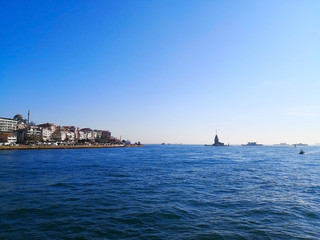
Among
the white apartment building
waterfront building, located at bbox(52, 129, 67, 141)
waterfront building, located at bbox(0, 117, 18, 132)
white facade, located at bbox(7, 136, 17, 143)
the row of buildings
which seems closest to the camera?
white facade, located at bbox(7, 136, 17, 143)

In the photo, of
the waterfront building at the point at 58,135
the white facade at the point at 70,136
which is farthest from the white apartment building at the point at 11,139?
the white facade at the point at 70,136

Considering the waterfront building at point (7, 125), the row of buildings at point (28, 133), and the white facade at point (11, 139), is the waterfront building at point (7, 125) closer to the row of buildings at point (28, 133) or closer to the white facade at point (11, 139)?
the row of buildings at point (28, 133)

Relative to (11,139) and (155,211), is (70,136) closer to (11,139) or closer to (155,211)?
(11,139)

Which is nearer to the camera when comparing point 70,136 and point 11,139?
point 11,139

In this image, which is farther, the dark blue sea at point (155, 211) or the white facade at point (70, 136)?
the white facade at point (70, 136)

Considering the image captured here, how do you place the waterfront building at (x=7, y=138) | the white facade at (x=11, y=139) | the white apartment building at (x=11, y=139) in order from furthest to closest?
1. the white apartment building at (x=11, y=139)
2. the white facade at (x=11, y=139)
3. the waterfront building at (x=7, y=138)

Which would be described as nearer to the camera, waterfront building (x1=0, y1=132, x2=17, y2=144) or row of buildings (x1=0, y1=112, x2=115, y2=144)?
waterfront building (x1=0, y1=132, x2=17, y2=144)

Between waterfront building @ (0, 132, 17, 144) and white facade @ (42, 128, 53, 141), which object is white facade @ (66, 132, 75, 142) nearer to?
white facade @ (42, 128, 53, 141)

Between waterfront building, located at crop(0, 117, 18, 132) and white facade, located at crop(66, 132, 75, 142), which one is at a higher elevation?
waterfront building, located at crop(0, 117, 18, 132)

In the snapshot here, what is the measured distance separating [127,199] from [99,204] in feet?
7.24

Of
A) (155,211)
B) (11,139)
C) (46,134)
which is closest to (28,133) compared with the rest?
(46,134)

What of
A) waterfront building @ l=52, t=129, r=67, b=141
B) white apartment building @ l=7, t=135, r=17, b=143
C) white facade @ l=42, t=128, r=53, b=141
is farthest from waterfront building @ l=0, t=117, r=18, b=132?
white apartment building @ l=7, t=135, r=17, b=143

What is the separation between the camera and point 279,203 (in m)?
15.9

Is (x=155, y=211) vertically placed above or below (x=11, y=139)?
below
